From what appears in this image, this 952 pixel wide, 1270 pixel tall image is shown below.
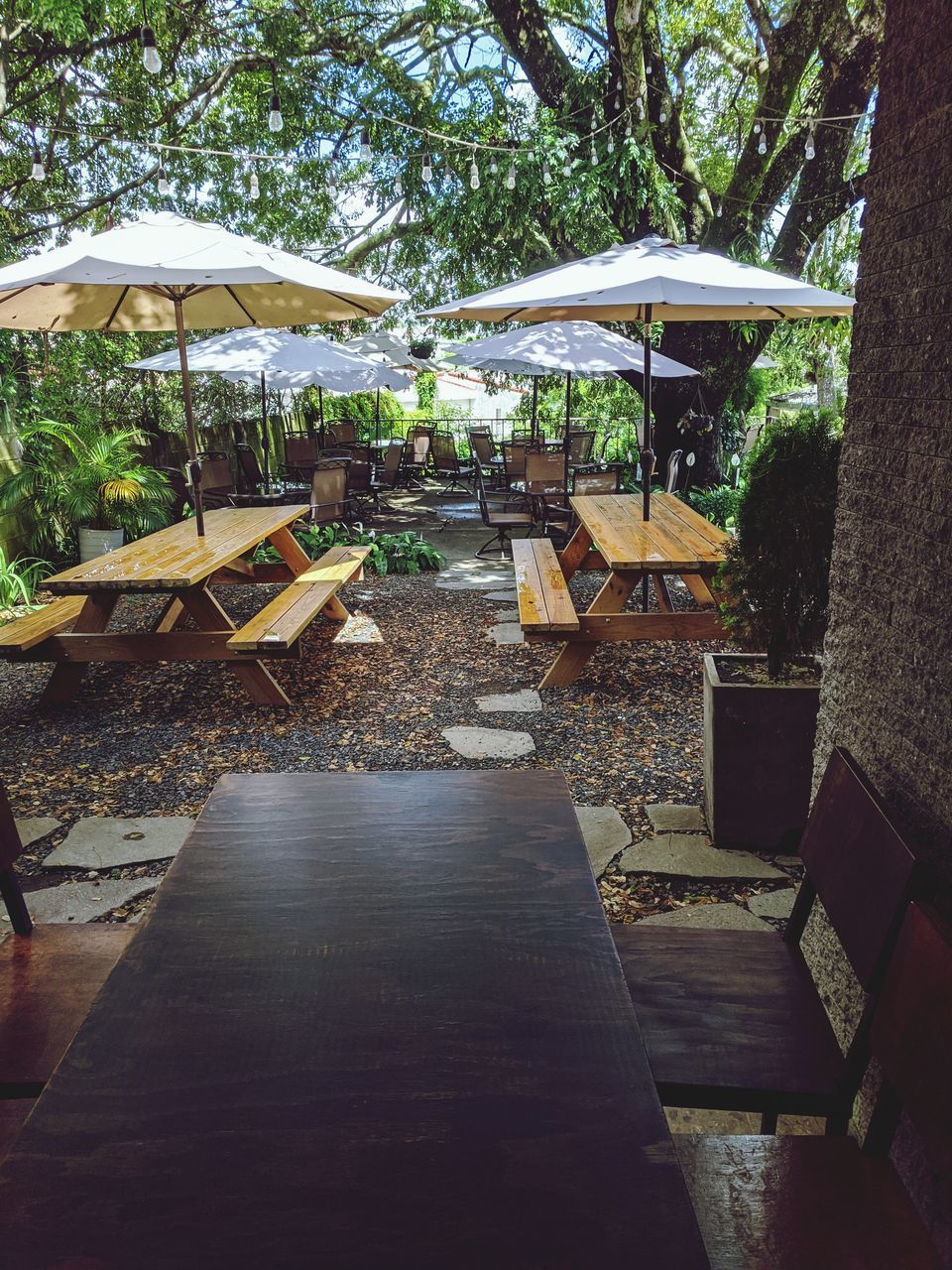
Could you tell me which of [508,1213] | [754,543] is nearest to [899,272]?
[754,543]

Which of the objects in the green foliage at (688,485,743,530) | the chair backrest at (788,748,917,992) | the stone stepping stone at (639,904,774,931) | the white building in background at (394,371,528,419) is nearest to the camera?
the chair backrest at (788,748,917,992)

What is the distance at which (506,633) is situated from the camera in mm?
6152

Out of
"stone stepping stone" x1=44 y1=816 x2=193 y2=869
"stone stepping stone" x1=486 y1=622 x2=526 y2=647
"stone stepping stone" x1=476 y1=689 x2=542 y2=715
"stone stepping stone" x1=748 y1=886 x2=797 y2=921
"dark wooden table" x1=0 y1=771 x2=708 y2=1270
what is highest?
"dark wooden table" x1=0 y1=771 x2=708 y2=1270

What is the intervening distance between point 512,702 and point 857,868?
10.7 feet

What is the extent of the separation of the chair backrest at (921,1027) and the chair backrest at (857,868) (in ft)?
0.15

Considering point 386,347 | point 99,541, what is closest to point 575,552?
point 99,541

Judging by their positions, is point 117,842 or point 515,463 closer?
point 117,842

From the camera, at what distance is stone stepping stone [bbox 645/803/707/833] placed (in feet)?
11.1

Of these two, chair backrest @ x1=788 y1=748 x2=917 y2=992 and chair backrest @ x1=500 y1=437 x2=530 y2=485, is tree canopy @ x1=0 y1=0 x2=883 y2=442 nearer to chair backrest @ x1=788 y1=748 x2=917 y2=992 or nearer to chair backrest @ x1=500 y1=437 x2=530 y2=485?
chair backrest @ x1=500 y1=437 x2=530 y2=485

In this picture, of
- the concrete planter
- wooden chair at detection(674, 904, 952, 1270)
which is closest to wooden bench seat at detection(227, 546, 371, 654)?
the concrete planter

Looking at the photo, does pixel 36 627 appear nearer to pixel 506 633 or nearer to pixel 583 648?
pixel 506 633

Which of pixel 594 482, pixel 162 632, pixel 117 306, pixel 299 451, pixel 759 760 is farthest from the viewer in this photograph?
pixel 299 451

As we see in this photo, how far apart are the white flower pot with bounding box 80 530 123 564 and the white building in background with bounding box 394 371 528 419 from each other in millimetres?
11663

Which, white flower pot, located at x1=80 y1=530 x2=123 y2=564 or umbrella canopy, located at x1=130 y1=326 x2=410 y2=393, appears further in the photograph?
umbrella canopy, located at x1=130 y1=326 x2=410 y2=393
